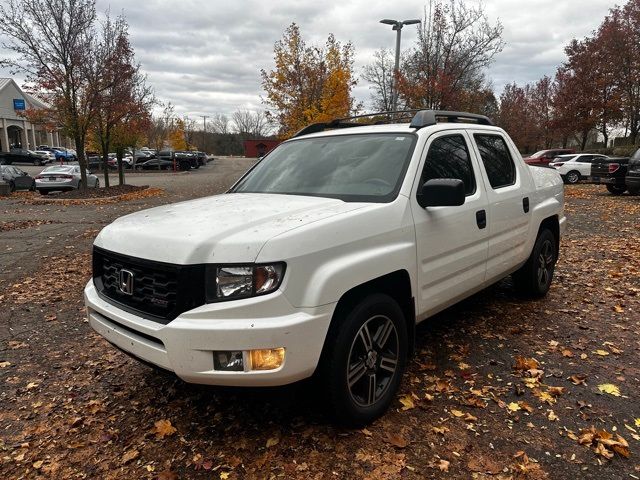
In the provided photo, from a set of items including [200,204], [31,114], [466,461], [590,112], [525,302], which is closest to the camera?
[466,461]

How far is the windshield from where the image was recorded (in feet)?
11.3

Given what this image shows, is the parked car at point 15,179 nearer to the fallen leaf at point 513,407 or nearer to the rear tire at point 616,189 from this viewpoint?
the fallen leaf at point 513,407

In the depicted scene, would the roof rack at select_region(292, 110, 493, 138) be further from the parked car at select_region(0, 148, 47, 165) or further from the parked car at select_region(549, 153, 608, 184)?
the parked car at select_region(0, 148, 47, 165)

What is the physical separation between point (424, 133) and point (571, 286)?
3.60 m

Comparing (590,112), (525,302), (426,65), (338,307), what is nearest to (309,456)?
(338,307)

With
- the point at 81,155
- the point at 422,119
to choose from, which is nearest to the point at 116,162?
the point at 81,155

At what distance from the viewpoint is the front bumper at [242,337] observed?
2.45m

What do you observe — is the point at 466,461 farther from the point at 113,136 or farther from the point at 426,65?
the point at 113,136

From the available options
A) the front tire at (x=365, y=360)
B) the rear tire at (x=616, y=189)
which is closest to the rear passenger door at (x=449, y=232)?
the front tire at (x=365, y=360)

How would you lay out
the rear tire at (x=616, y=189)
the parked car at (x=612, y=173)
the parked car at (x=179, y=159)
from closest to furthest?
the parked car at (x=612, y=173) → the rear tire at (x=616, y=189) → the parked car at (x=179, y=159)

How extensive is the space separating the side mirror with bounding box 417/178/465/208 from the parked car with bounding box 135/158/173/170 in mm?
44931

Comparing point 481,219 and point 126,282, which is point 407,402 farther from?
point 126,282

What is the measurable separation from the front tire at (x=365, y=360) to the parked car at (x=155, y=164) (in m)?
45.0

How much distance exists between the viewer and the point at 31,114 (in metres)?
19.0
